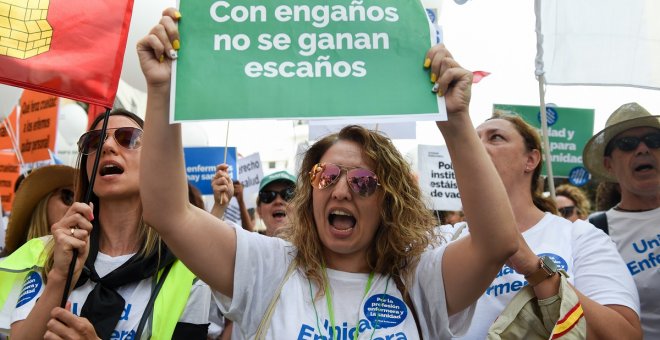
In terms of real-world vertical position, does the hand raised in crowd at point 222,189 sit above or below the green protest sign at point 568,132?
below

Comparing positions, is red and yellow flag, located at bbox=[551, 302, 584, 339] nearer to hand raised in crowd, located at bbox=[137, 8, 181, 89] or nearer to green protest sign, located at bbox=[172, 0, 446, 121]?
green protest sign, located at bbox=[172, 0, 446, 121]

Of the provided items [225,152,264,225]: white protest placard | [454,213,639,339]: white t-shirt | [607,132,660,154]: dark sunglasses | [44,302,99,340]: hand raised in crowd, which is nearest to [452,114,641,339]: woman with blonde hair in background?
[454,213,639,339]: white t-shirt

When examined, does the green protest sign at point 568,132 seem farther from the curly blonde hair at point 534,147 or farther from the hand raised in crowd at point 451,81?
the hand raised in crowd at point 451,81

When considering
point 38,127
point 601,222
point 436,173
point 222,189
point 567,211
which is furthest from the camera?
point 38,127

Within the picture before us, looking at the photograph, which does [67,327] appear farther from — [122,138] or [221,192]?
[221,192]

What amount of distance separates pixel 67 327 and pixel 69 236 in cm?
31

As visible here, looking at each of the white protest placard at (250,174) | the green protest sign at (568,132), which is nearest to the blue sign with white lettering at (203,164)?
the white protest placard at (250,174)

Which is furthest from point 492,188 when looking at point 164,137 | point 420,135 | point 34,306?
point 420,135

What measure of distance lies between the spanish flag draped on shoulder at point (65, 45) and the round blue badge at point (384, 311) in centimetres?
131

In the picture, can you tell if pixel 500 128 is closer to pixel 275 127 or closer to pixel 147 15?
pixel 147 15

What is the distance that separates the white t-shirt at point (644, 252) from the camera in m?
3.18

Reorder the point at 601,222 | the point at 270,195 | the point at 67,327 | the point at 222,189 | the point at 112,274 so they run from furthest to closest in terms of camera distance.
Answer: the point at 270,195
the point at 222,189
the point at 601,222
the point at 112,274
the point at 67,327

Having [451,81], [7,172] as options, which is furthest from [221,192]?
[7,172]

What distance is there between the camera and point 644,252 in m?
3.29
